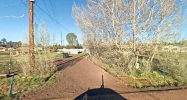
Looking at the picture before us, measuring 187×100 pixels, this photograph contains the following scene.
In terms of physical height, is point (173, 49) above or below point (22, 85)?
above

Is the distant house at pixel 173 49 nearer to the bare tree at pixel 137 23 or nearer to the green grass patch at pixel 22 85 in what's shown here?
the bare tree at pixel 137 23

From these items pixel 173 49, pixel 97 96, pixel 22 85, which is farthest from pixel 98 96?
pixel 173 49

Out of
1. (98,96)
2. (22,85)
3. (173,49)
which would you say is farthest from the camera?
(173,49)

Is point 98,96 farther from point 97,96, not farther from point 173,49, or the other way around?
point 173,49

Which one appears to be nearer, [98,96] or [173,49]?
[98,96]

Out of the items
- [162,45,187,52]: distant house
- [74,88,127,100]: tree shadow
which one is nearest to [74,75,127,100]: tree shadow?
[74,88,127,100]: tree shadow

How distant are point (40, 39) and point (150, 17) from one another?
8.68m

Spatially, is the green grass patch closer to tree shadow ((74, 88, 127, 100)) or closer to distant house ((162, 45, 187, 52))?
tree shadow ((74, 88, 127, 100))

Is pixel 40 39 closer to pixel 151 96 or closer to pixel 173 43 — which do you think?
pixel 151 96

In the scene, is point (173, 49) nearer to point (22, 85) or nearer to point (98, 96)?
point (98, 96)

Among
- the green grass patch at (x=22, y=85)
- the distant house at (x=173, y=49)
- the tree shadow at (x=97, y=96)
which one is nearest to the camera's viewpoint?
the tree shadow at (x=97, y=96)

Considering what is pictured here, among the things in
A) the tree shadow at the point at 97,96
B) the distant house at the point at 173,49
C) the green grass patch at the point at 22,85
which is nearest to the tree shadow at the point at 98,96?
the tree shadow at the point at 97,96

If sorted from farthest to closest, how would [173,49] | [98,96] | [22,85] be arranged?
[173,49]
[22,85]
[98,96]

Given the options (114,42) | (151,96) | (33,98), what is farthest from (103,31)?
(33,98)
